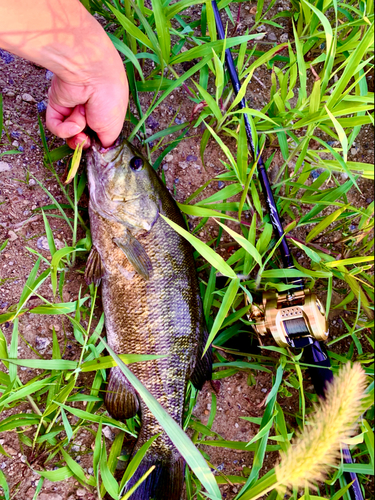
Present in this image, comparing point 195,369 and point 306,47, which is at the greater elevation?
point 306,47

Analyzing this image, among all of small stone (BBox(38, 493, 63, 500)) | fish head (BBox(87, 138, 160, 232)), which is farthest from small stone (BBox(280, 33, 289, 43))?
small stone (BBox(38, 493, 63, 500))

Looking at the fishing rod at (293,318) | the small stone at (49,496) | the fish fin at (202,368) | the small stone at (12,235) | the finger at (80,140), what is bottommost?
the small stone at (49,496)

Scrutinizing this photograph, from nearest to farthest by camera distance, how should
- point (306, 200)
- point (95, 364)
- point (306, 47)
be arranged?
point (95, 364), point (306, 200), point (306, 47)

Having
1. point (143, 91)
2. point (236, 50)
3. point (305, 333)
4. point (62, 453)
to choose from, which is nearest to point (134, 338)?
point (62, 453)

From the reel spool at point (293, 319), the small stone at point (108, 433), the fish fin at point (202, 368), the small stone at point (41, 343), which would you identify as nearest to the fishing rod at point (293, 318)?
the reel spool at point (293, 319)

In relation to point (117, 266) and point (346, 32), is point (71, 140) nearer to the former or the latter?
point (117, 266)

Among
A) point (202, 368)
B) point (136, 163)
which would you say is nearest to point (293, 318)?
point (202, 368)

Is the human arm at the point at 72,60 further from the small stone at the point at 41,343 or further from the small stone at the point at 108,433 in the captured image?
the small stone at the point at 108,433
